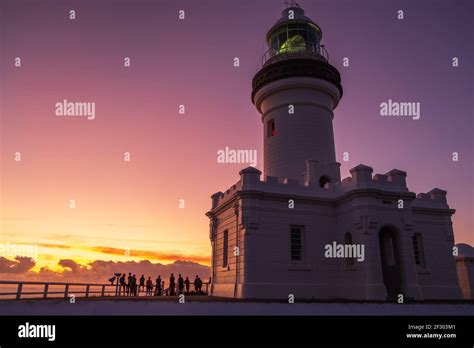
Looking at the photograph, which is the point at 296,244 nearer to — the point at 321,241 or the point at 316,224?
the point at 321,241

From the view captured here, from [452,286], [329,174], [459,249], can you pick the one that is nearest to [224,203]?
[329,174]

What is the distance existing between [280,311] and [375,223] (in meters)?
7.29

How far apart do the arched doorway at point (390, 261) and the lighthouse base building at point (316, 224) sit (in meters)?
0.05

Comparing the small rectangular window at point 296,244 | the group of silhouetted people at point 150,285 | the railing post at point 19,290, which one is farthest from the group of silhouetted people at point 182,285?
the railing post at point 19,290

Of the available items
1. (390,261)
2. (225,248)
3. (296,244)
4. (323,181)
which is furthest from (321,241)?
(225,248)

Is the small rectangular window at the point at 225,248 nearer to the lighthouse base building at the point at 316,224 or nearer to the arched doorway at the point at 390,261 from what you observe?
the lighthouse base building at the point at 316,224

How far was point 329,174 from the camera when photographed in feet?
74.2

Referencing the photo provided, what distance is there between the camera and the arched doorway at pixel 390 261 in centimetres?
1869

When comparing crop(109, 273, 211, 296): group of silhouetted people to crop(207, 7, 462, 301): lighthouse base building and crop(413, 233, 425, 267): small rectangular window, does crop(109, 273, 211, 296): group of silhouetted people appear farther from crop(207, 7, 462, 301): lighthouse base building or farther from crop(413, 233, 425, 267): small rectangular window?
crop(413, 233, 425, 267): small rectangular window

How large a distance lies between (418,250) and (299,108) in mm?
11127

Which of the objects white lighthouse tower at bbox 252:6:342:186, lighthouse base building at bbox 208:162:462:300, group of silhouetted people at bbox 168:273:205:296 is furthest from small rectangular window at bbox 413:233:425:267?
group of silhouetted people at bbox 168:273:205:296

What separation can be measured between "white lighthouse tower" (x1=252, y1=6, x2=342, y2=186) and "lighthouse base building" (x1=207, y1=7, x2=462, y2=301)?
7 centimetres

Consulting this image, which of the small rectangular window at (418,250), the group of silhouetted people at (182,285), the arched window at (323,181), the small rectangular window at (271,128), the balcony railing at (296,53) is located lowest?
the group of silhouetted people at (182,285)
